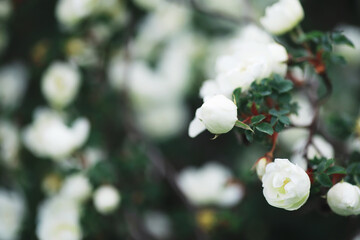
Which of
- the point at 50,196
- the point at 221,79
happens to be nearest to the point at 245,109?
the point at 221,79

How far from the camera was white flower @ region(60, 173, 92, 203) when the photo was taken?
1.09 meters

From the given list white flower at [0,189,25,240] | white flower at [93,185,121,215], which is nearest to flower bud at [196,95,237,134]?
white flower at [93,185,121,215]

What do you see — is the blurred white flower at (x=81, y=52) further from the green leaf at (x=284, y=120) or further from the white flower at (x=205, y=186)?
the green leaf at (x=284, y=120)

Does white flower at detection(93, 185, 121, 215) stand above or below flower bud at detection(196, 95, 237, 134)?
below

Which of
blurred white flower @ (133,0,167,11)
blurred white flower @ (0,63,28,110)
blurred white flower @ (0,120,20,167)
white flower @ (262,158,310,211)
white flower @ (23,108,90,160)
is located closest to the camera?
white flower @ (262,158,310,211)

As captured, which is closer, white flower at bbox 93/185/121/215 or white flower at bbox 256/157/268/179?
white flower at bbox 256/157/268/179

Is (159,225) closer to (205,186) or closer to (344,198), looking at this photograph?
(205,186)

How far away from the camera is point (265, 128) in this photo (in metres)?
0.66

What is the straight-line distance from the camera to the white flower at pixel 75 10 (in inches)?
46.8

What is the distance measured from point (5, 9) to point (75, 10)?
0.49 m

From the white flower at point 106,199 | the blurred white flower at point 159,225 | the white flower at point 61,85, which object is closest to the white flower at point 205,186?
the blurred white flower at point 159,225

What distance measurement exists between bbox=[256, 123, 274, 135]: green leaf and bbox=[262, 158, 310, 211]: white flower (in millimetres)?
44

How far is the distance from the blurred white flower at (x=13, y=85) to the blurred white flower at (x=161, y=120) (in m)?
0.45

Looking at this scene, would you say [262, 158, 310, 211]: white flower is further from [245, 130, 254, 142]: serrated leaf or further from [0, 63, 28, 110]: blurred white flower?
[0, 63, 28, 110]: blurred white flower
